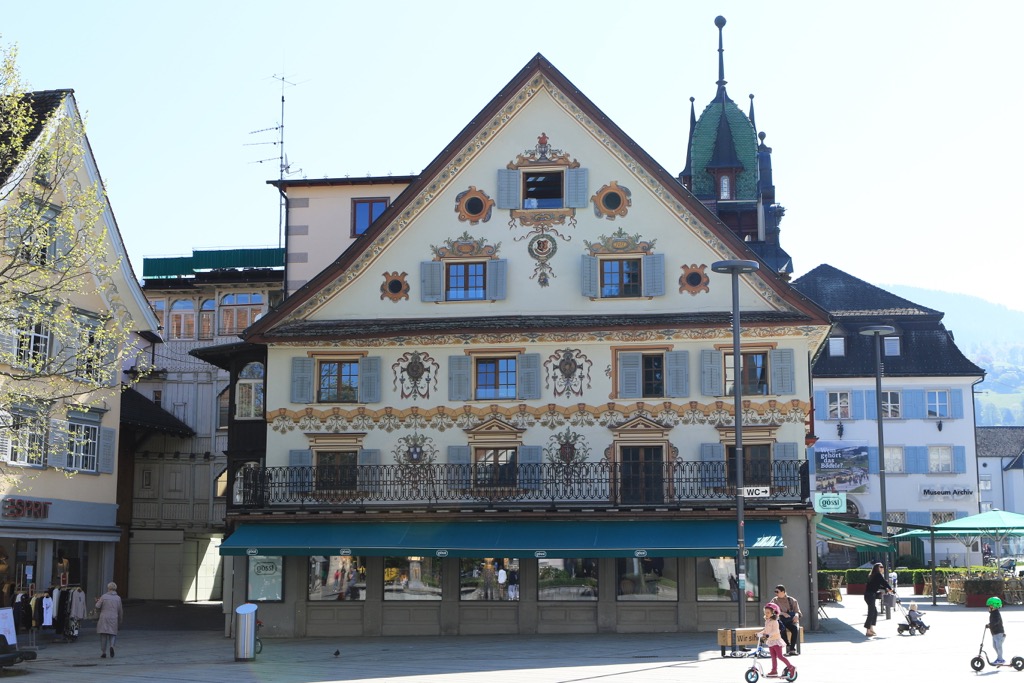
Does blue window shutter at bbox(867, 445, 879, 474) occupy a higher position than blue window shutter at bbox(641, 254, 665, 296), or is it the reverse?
blue window shutter at bbox(641, 254, 665, 296)

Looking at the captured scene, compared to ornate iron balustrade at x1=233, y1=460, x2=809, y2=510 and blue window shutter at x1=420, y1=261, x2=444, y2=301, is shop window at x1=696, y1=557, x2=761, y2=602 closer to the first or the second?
ornate iron balustrade at x1=233, y1=460, x2=809, y2=510

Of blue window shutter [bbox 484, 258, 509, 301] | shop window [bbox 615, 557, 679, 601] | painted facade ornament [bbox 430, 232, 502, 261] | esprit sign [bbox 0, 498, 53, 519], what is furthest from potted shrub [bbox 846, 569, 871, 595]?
esprit sign [bbox 0, 498, 53, 519]

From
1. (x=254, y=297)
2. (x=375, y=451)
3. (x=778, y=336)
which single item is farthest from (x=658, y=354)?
(x=254, y=297)

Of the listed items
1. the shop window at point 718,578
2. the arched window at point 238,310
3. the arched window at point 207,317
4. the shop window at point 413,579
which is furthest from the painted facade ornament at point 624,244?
the arched window at point 207,317

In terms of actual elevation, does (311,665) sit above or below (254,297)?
below

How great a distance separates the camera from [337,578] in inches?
1447

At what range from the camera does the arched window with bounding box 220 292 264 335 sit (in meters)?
55.6

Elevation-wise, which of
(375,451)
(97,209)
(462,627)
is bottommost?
(462,627)

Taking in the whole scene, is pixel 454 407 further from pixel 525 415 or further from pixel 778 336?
pixel 778 336

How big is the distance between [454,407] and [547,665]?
36.6 feet

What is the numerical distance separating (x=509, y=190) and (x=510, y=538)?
9.48 meters

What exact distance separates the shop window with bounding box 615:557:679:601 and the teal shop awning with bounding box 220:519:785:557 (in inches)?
43.5

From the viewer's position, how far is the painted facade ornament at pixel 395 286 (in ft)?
124

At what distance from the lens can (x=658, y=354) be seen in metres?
36.5
